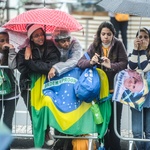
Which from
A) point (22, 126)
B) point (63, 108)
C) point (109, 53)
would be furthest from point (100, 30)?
point (22, 126)

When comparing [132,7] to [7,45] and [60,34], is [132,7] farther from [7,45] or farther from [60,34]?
[7,45]

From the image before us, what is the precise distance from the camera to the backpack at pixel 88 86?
6.67 metres

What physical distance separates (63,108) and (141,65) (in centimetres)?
99

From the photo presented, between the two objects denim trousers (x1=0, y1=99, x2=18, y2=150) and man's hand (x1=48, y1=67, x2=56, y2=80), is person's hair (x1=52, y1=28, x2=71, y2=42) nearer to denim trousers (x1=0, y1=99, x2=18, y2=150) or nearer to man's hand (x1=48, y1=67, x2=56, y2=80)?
man's hand (x1=48, y1=67, x2=56, y2=80)

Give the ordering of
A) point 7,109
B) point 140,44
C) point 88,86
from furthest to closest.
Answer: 1. point 7,109
2. point 140,44
3. point 88,86

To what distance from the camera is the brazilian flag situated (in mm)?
6734

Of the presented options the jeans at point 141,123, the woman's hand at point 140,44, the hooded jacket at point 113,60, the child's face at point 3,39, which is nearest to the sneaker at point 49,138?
the hooded jacket at point 113,60

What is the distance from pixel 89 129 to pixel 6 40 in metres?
1.41

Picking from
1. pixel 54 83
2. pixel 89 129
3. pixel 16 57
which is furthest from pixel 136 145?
pixel 16 57

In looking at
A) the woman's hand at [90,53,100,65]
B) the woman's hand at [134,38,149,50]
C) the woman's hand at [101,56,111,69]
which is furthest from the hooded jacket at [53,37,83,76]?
the woman's hand at [134,38,149,50]

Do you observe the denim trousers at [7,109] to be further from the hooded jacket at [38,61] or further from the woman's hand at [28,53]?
the woman's hand at [28,53]

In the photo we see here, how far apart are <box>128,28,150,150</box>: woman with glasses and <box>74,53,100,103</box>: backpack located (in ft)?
1.58

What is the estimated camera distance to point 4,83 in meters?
7.24

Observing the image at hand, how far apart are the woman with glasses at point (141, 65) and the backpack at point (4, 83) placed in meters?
1.40
